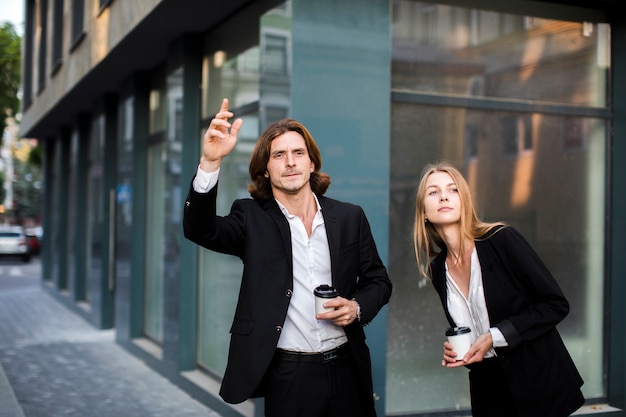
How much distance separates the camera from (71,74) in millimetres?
12625

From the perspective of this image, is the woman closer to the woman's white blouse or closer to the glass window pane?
the woman's white blouse

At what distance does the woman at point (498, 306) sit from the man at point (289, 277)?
1.08ft

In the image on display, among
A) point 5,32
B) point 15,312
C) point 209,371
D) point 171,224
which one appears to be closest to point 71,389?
point 209,371

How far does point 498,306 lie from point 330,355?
725mm

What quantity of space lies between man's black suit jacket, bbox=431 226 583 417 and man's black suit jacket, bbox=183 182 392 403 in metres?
0.49

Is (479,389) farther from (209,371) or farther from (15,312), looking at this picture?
(15,312)

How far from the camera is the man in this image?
331cm

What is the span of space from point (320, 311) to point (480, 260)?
0.76 m

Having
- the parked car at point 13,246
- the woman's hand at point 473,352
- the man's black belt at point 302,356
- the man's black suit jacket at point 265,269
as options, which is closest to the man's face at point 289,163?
the man's black suit jacket at point 265,269

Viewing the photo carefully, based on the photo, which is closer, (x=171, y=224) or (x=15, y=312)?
(x=171, y=224)

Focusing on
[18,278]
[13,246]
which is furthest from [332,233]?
[13,246]

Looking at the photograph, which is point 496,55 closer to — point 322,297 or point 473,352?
point 473,352

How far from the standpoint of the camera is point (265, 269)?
341 cm

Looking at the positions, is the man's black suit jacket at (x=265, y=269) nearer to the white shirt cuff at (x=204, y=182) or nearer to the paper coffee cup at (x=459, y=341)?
the white shirt cuff at (x=204, y=182)
